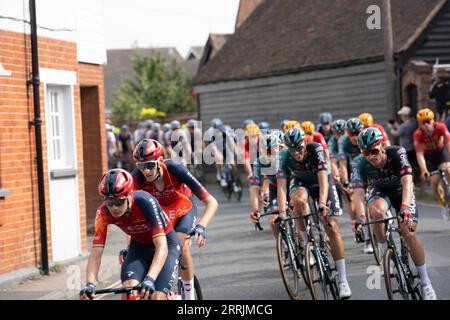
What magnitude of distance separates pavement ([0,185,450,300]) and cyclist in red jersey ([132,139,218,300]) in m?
1.70

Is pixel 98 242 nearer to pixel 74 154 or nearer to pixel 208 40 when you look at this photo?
pixel 74 154

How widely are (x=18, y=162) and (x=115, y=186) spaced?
6.59 metres

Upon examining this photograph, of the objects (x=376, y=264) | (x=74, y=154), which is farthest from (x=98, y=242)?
(x=74, y=154)

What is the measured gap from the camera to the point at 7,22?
1319cm

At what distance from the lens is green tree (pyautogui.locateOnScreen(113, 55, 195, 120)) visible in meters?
68.6

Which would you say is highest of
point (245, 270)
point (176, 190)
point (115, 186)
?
point (115, 186)

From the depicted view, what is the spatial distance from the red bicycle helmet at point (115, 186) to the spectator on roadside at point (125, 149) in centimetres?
2238

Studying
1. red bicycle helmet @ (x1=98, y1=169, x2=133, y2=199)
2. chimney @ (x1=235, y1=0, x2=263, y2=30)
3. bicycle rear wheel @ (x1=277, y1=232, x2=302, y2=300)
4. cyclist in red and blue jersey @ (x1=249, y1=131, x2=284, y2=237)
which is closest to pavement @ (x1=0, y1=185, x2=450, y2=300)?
bicycle rear wheel @ (x1=277, y1=232, x2=302, y2=300)

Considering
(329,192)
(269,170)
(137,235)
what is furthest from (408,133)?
(137,235)

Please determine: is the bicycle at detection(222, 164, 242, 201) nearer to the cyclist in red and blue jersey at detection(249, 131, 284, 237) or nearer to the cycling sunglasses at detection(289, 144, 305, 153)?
the cyclist in red and blue jersey at detection(249, 131, 284, 237)

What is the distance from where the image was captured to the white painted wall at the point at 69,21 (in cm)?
1338

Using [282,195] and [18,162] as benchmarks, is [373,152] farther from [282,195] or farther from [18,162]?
[18,162]

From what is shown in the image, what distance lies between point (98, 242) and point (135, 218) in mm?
359

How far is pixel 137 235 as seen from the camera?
784 cm
